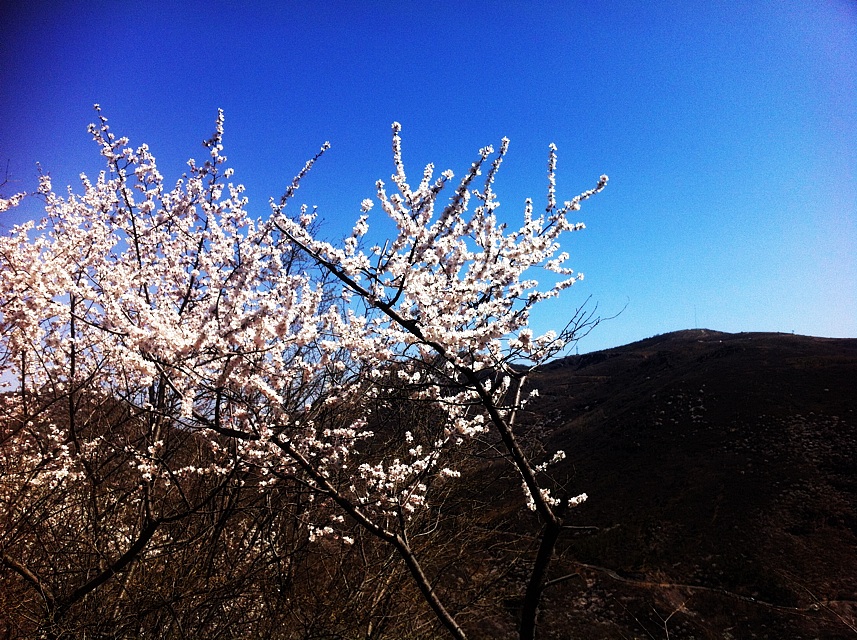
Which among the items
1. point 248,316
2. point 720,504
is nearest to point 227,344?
point 248,316

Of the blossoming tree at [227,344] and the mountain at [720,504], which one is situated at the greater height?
the blossoming tree at [227,344]

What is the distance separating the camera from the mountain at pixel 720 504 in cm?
1424

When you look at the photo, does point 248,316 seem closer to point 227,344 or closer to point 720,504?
point 227,344

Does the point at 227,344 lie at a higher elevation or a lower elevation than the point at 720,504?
higher

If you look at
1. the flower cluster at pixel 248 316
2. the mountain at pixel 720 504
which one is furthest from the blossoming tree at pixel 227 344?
the mountain at pixel 720 504

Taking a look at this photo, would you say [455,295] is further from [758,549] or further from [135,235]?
[758,549]

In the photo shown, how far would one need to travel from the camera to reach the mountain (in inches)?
561

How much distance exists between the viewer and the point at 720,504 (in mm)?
20094

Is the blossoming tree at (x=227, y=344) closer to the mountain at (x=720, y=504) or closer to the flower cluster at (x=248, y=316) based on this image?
the flower cluster at (x=248, y=316)

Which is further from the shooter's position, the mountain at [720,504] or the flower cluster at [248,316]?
the mountain at [720,504]

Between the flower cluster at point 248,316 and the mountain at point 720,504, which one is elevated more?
the flower cluster at point 248,316

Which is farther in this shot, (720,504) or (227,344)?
(720,504)

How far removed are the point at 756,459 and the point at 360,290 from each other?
26.2 meters

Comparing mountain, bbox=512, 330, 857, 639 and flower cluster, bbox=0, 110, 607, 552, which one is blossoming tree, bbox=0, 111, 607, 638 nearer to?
flower cluster, bbox=0, 110, 607, 552
